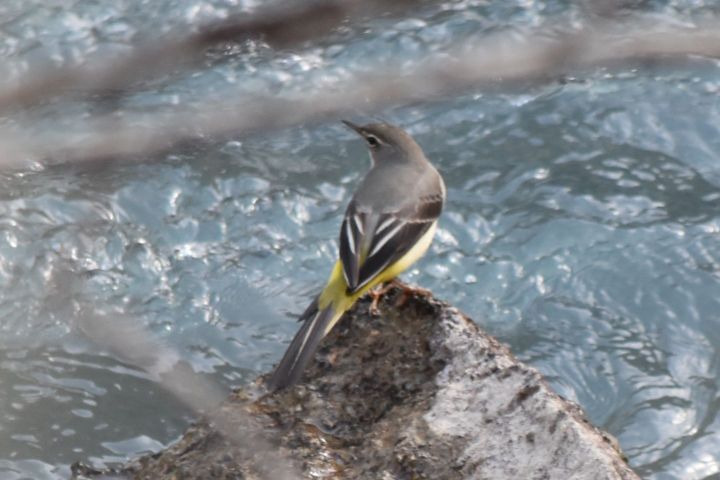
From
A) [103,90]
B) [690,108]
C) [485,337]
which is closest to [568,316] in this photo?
[690,108]

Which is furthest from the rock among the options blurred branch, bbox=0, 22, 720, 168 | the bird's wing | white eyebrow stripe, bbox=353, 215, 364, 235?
blurred branch, bbox=0, 22, 720, 168

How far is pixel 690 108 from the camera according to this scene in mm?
8633

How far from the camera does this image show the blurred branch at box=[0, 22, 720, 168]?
52.9 inches

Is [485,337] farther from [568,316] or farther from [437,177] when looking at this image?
[568,316]

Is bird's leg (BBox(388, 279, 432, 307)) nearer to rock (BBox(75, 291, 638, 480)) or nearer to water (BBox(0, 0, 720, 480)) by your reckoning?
rock (BBox(75, 291, 638, 480))

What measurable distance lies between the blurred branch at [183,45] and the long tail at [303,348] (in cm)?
318

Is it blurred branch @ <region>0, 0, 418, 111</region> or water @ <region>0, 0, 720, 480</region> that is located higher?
blurred branch @ <region>0, 0, 418, 111</region>

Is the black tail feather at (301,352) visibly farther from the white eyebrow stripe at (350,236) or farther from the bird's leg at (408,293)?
the white eyebrow stripe at (350,236)

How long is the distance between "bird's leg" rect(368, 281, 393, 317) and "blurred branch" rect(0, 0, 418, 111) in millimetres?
3553

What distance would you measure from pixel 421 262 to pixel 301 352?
310 cm

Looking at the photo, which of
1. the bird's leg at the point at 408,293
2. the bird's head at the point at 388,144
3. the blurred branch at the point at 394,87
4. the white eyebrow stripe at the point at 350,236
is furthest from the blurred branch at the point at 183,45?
the bird's head at the point at 388,144

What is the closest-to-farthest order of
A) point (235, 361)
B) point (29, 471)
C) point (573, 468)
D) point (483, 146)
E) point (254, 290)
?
point (573, 468)
point (29, 471)
point (235, 361)
point (254, 290)
point (483, 146)

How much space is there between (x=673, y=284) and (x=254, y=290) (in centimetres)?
242

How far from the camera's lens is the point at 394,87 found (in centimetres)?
141
